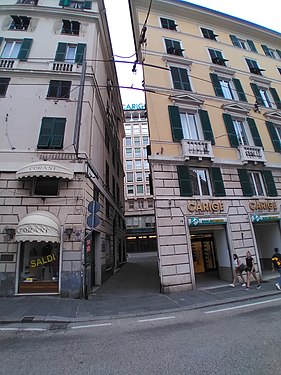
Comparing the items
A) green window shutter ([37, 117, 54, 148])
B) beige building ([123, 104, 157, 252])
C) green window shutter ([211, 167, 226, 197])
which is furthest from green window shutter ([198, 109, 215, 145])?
beige building ([123, 104, 157, 252])

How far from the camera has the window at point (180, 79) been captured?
47.7 feet

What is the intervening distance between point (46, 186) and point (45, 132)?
3.11m

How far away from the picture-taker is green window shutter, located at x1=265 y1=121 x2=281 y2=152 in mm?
15323

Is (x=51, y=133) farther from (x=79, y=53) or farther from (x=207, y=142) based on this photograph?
(x=207, y=142)

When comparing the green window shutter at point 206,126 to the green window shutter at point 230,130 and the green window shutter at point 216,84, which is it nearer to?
the green window shutter at point 230,130

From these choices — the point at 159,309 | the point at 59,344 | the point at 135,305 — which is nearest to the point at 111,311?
the point at 135,305

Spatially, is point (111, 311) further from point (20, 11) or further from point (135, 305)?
point (20, 11)

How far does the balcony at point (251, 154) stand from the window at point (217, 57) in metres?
8.08

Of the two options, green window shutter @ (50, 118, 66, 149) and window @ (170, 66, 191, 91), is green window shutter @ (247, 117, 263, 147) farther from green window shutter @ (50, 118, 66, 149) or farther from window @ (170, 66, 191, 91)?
green window shutter @ (50, 118, 66, 149)

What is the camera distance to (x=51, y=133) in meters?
11.2

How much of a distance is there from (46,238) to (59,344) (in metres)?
4.76

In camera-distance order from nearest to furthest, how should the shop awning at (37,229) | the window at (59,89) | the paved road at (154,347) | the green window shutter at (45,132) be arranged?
the paved road at (154,347) → the shop awning at (37,229) → the green window shutter at (45,132) → the window at (59,89)

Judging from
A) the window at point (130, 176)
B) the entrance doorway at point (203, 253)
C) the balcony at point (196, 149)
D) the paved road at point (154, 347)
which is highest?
the window at point (130, 176)

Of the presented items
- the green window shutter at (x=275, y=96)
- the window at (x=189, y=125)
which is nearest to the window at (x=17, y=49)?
the window at (x=189, y=125)
